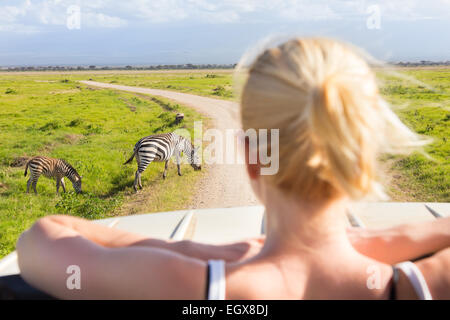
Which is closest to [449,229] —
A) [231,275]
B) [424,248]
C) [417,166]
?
[424,248]

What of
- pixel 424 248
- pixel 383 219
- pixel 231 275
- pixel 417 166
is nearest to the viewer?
pixel 231 275

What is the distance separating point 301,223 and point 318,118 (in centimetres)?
27

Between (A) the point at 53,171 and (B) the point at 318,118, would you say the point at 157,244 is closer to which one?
(B) the point at 318,118

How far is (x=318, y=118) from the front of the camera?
2.89 feet

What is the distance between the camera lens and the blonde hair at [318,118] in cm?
90

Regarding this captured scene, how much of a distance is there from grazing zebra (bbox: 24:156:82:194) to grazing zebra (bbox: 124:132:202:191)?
4.11 feet

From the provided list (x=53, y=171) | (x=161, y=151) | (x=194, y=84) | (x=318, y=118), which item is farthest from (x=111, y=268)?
(x=194, y=84)

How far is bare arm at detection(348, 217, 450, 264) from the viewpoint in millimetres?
1284

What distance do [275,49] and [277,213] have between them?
0.41 metres

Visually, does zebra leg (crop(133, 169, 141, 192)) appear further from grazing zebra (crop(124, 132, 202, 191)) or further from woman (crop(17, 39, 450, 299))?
woman (crop(17, 39, 450, 299))

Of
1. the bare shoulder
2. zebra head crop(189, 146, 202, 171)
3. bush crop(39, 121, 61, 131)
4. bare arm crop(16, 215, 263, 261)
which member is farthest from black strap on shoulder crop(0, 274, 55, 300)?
bush crop(39, 121, 61, 131)
